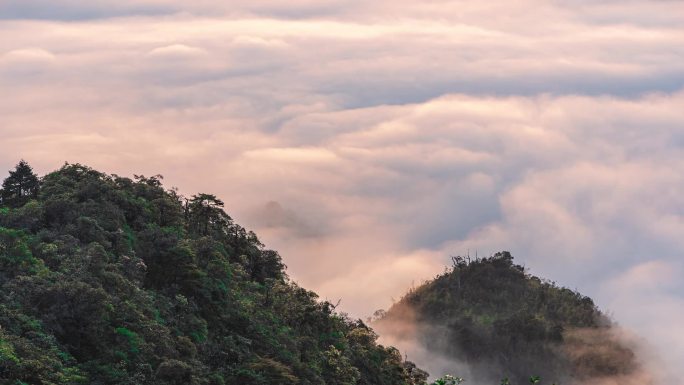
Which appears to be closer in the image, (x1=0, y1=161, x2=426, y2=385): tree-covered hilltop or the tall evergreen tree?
(x1=0, y1=161, x2=426, y2=385): tree-covered hilltop

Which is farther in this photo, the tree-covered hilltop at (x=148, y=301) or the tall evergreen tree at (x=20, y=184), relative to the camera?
the tall evergreen tree at (x=20, y=184)

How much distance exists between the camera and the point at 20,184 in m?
111

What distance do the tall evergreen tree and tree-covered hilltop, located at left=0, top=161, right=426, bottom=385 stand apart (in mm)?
135

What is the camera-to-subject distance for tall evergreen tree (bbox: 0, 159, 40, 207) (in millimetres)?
110375

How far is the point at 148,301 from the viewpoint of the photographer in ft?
292

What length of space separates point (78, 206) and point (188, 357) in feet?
69.1

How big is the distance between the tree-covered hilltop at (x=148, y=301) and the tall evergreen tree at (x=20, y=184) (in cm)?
14

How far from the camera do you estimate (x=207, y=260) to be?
10444cm

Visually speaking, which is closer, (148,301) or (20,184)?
(148,301)

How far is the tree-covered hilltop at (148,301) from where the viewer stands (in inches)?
3041

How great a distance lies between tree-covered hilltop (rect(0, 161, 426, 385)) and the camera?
77250 millimetres

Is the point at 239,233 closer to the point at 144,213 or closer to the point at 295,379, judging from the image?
the point at 144,213

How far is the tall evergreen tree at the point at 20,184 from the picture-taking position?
4345 inches

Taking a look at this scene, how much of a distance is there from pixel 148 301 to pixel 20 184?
29.5m
